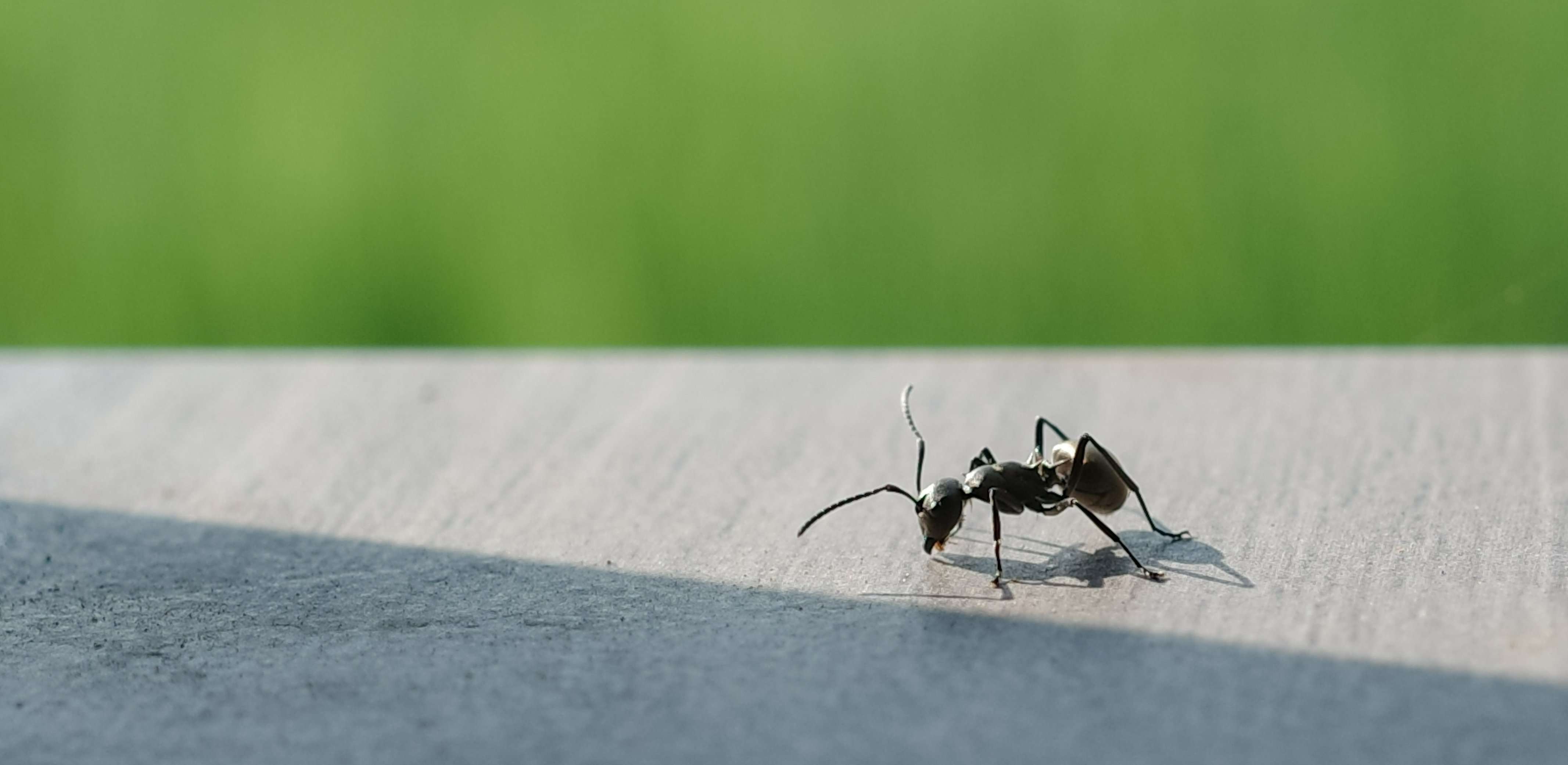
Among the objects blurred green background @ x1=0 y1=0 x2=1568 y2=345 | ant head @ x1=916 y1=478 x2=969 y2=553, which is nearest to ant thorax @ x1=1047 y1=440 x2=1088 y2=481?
ant head @ x1=916 y1=478 x2=969 y2=553

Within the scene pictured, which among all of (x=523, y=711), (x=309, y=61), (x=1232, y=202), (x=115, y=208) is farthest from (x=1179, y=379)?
(x=115, y=208)

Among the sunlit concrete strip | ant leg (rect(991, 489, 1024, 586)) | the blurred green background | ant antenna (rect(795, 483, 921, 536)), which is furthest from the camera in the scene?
the blurred green background

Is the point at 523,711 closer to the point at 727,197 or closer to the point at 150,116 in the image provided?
the point at 727,197

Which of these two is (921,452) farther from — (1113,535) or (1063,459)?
(1113,535)

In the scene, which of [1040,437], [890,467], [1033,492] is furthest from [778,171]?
[1033,492]

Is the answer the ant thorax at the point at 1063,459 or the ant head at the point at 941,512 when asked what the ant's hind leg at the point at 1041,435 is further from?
the ant head at the point at 941,512

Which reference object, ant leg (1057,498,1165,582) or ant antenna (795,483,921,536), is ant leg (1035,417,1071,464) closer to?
ant leg (1057,498,1165,582)
